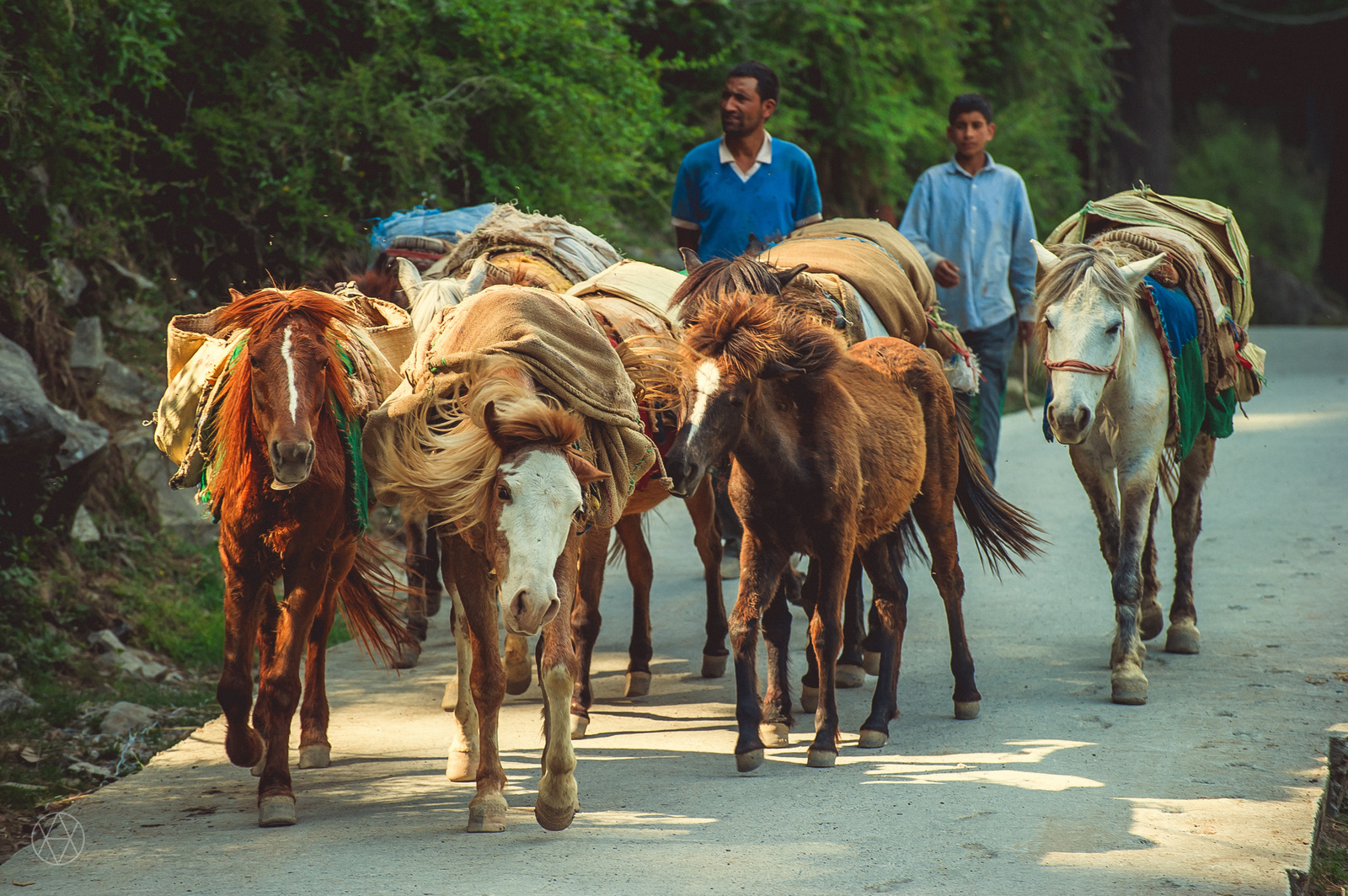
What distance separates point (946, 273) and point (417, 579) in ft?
10.9

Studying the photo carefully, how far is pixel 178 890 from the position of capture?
3492mm

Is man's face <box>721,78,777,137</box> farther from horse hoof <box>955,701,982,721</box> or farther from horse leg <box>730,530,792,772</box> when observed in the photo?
horse hoof <box>955,701,982,721</box>

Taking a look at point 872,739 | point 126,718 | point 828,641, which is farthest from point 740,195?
point 126,718

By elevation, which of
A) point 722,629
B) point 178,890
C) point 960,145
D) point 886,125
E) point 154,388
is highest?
point 886,125

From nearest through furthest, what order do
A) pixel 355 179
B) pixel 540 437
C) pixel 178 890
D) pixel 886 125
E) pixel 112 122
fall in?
pixel 178 890, pixel 540 437, pixel 112 122, pixel 355 179, pixel 886 125

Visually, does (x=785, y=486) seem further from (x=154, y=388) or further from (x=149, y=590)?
(x=154, y=388)

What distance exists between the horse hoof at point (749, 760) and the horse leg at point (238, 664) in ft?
5.56

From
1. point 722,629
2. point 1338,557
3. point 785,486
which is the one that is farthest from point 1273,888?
point 1338,557

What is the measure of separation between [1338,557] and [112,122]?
24.7 feet

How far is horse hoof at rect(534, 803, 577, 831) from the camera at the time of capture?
3752mm

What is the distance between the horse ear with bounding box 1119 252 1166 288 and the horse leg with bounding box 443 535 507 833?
120 inches

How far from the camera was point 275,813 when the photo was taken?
4.04 meters

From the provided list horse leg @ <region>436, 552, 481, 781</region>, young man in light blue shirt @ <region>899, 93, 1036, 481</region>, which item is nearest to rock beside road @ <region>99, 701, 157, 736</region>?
horse leg @ <region>436, 552, 481, 781</region>

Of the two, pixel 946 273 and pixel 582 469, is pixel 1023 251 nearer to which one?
pixel 946 273
